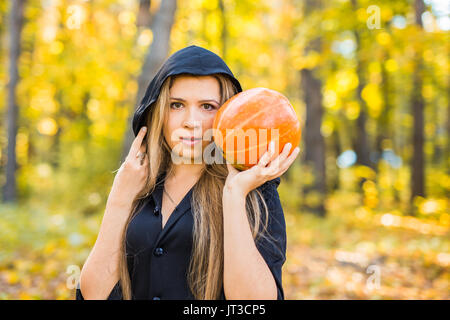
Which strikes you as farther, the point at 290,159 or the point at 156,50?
the point at 156,50

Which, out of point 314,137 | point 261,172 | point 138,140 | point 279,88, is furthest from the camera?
point 279,88

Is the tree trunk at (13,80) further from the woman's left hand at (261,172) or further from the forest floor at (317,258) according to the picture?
the woman's left hand at (261,172)

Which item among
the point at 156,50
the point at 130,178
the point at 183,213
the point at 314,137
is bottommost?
the point at 183,213

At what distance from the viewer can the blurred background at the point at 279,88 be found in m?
5.75

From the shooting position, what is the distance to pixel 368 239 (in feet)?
→ 27.6

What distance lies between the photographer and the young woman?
5.54ft

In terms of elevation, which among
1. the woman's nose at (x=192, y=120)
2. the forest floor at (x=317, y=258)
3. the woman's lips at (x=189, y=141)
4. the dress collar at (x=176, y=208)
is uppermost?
the woman's nose at (x=192, y=120)

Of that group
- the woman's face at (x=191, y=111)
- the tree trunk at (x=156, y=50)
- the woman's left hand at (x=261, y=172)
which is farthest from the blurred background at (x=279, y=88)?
the woman's left hand at (x=261, y=172)

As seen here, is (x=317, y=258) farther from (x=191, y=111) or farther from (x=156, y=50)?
(x=191, y=111)

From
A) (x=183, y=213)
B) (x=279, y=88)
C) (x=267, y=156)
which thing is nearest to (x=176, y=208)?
(x=183, y=213)

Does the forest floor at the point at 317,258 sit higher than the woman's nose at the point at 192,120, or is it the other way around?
the woman's nose at the point at 192,120

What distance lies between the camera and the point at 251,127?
5.51 feet

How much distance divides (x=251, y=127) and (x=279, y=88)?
17.5 m

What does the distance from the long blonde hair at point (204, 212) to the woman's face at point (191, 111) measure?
0.04 metres
